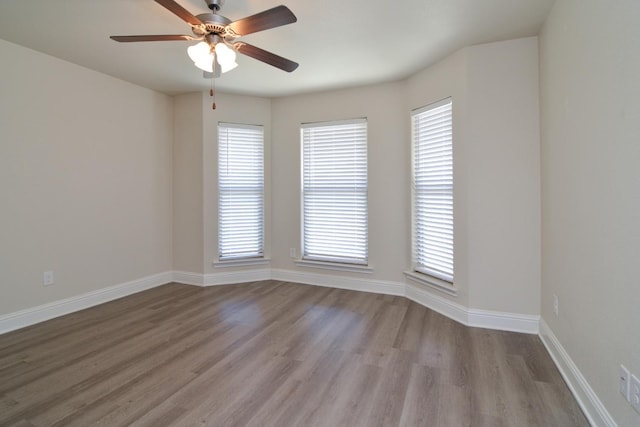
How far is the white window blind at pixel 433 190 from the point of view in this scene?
3.11m

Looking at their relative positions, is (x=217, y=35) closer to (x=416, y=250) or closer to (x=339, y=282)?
(x=416, y=250)

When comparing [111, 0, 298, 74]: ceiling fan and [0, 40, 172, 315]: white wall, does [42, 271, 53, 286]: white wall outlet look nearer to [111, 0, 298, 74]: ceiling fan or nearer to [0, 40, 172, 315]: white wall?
[0, 40, 172, 315]: white wall

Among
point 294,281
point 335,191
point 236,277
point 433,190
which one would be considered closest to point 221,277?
point 236,277

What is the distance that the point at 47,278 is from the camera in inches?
120

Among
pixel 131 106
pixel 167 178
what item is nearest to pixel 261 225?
pixel 167 178

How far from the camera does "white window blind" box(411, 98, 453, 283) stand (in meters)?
3.11

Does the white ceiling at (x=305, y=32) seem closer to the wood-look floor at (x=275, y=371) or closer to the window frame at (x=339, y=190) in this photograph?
the window frame at (x=339, y=190)

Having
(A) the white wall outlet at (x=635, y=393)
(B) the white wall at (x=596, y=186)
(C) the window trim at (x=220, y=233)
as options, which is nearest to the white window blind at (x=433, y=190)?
(B) the white wall at (x=596, y=186)

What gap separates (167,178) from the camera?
4305mm

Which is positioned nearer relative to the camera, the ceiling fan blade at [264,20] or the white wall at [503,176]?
the ceiling fan blade at [264,20]

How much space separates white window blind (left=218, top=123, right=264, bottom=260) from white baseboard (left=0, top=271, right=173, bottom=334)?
947 mm

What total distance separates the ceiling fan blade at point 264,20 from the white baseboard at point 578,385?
2.59 metres

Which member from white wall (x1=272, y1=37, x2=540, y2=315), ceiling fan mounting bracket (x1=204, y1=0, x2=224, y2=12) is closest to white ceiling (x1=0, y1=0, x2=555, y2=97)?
ceiling fan mounting bracket (x1=204, y1=0, x2=224, y2=12)

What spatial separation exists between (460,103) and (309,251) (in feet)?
8.31
